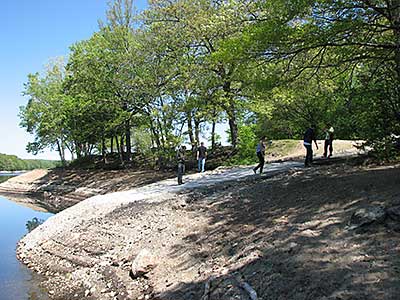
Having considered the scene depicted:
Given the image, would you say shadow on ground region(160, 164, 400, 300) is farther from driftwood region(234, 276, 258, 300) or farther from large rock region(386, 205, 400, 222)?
large rock region(386, 205, 400, 222)

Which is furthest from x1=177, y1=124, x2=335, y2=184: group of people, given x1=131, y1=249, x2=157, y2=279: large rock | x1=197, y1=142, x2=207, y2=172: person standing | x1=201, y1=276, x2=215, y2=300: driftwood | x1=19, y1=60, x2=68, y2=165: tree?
x1=19, y1=60, x2=68, y2=165: tree

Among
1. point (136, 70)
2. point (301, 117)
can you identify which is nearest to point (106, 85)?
point (136, 70)

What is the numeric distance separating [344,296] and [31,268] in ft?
30.1

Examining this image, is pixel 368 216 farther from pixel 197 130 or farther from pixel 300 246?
pixel 197 130

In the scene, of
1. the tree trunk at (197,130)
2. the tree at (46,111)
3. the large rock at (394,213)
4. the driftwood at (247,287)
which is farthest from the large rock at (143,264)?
the tree at (46,111)

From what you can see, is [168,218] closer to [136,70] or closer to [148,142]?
[136,70]

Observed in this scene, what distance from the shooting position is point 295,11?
347 inches

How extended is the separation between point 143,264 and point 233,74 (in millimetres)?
12592

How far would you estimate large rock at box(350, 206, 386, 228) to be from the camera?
19.2ft

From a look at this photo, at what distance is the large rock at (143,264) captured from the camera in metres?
7.93

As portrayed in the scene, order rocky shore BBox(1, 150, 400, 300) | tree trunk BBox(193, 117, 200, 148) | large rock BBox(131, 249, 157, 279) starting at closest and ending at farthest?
rocky shore BBox(1, 150, 400, 300) < large rock BBox(131, 249, 157, 279) < tree trunk BBox(193, 117, 200, 148)

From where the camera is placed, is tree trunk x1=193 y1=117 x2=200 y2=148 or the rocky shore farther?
tree trunk x1=193 y1=117 x2=200 y2=148

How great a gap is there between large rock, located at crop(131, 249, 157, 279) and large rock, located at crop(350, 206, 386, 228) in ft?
14.0

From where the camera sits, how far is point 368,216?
19.5 feet
